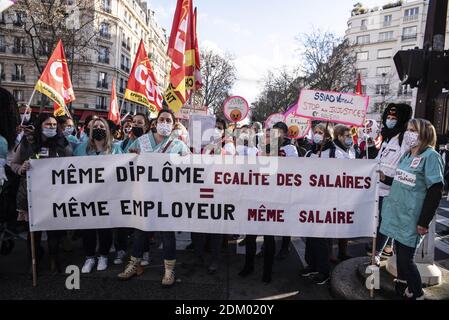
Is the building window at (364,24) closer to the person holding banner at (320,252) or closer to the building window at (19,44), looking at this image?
the building window at (19,44)

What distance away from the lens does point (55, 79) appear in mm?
6875

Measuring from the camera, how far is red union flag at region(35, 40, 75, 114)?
6.70m

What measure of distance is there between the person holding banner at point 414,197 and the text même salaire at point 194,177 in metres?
0.41

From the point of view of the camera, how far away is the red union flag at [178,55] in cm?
550

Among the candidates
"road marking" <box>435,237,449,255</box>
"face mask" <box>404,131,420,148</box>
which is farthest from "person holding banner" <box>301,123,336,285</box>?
"road marking" <box>435,237,449,255</box>

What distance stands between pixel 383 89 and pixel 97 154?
52.8 meters

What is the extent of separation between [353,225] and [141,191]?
2.49m

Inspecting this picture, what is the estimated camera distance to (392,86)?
49.9m

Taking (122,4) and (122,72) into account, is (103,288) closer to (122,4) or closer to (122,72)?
(122,72)

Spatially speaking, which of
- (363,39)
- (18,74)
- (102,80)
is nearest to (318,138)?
(18,74)

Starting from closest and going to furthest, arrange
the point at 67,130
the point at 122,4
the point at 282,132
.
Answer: the point at 282,132 < the point at 67,130 < the point at 122,4

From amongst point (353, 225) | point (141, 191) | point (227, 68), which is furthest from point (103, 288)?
point (227, 68)

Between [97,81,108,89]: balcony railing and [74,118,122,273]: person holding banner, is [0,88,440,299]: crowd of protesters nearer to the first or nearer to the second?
[74,118,122,273]: person holding banner

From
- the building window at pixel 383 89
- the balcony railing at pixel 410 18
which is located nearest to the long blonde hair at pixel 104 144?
the building window at pixel 383 89
